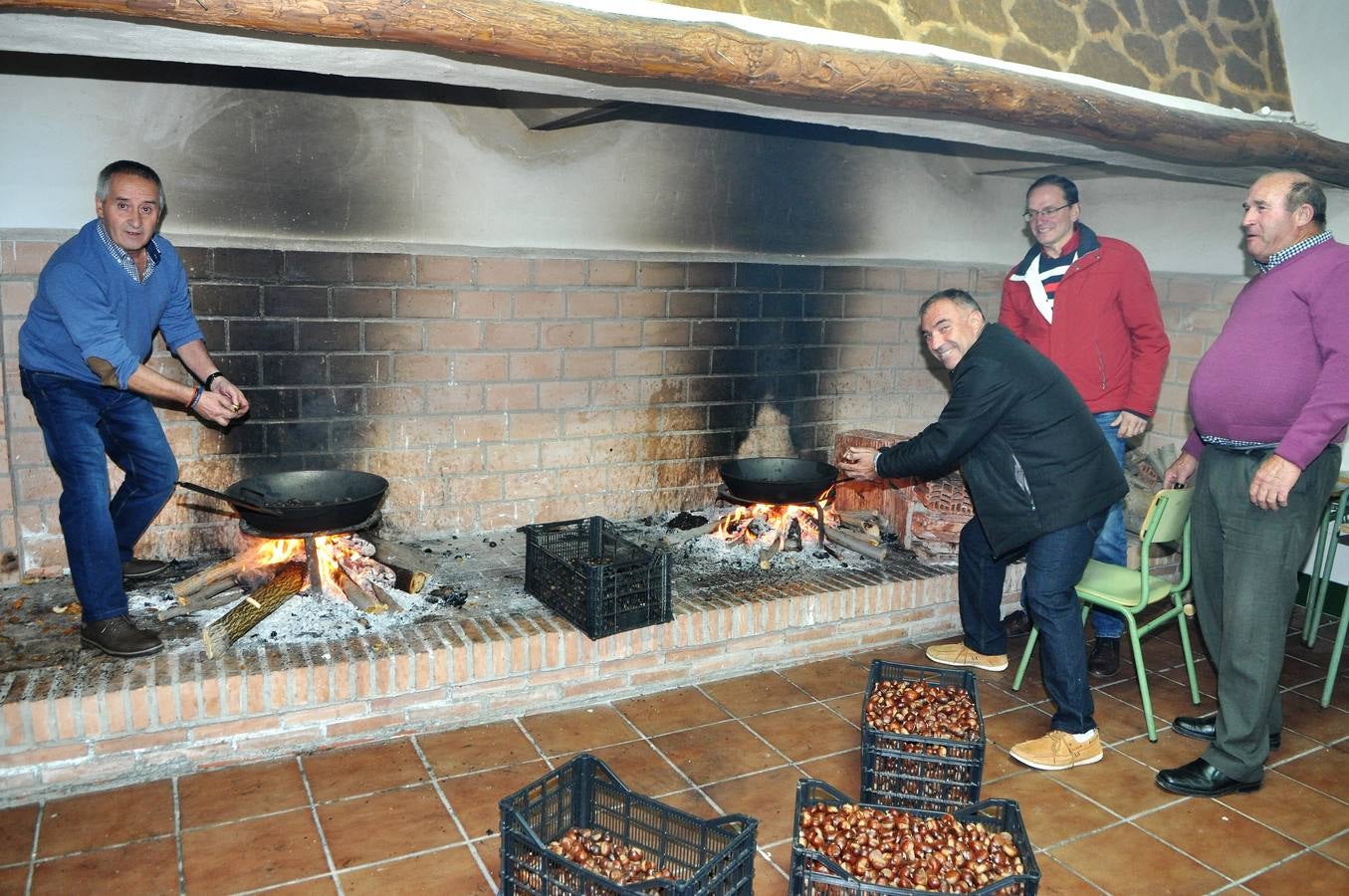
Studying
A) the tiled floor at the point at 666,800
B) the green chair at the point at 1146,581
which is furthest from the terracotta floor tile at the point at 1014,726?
the green chair at the point at 1146,581

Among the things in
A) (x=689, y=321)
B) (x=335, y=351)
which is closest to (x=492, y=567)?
(x=335, y=351)

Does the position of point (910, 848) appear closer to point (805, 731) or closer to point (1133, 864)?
point (1133, 864)

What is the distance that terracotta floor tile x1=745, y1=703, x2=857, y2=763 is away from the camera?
12.2ft

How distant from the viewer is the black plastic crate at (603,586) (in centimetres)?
394

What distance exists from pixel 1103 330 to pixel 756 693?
2313 mm

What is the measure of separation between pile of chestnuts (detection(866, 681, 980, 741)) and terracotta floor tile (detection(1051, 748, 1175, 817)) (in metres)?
0.63

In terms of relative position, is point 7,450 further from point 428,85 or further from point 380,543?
point 428,85

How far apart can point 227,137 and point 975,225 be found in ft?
14.3

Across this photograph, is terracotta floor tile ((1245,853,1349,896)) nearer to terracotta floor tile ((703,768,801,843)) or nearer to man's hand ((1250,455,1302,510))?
man's hand ((1250,455,1302,510))

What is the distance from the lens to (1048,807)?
337 centimetres

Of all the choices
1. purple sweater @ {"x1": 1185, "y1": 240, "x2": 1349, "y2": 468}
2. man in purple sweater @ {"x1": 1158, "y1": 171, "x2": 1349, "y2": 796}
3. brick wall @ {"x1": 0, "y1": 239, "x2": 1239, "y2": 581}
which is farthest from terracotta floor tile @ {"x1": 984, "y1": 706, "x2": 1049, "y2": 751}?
brick wall @ {"x1": 0, "y1": 239, "x2": 1239, "y2": 581}

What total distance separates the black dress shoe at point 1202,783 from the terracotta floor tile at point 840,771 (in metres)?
1.10

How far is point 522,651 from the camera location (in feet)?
12.7

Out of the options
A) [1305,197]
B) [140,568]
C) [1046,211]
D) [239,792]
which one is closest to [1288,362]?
[1305,197]
